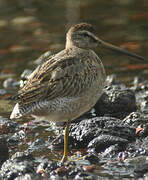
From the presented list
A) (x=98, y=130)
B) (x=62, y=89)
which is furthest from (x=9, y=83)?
(x=62, y=89)

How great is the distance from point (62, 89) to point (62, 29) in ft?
22.3

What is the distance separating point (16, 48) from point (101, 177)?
6.68 m

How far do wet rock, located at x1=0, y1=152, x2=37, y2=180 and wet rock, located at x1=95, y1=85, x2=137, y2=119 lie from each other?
216 centimetres

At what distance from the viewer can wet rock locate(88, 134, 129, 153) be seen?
6547 mm

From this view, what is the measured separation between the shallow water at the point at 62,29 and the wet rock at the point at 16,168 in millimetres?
3510

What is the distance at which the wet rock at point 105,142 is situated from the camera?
258 inches

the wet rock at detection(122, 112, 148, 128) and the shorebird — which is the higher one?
the shorebird

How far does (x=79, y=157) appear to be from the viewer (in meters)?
6.54

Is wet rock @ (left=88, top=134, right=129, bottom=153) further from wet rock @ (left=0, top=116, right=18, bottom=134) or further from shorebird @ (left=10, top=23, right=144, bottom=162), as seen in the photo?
wet rock @ (left=0, top=116, right=18, bottom=134)

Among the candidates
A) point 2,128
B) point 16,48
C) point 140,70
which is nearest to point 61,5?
point 16,48

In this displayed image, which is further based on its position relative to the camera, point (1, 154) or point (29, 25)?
point (29, 25)

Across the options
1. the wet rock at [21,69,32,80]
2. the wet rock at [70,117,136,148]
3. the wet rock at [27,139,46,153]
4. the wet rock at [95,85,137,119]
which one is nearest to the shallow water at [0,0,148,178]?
the wet rock at [21,69,32,80]

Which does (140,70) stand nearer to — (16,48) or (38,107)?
(16,48)

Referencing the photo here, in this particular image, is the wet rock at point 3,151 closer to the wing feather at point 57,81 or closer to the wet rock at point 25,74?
the wing feather at point 57,81
